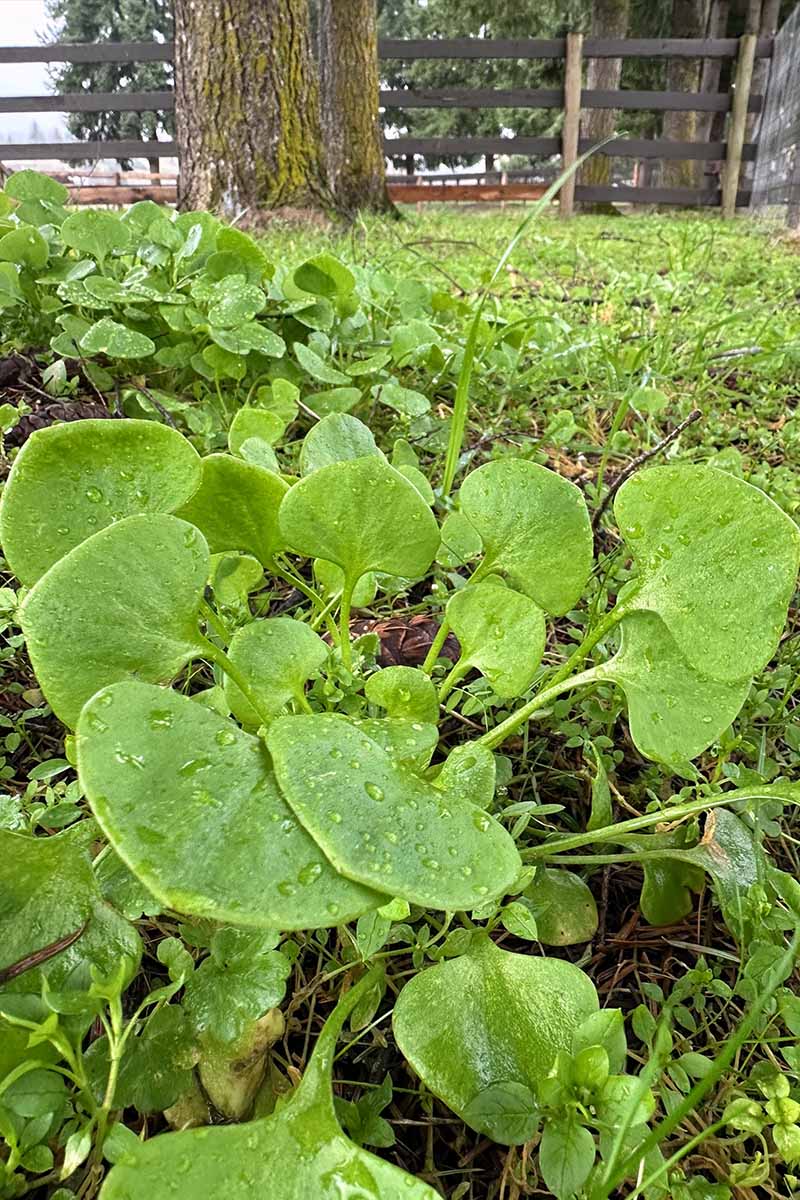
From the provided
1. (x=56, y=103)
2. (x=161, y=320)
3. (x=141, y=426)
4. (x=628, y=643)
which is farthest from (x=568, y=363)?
(x=56, y=103)

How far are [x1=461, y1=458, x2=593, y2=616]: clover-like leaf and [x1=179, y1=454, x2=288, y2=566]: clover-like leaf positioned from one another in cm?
16

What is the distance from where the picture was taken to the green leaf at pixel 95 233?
1375mm

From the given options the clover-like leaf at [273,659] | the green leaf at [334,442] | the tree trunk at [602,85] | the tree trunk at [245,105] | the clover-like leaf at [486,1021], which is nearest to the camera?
the clover-like leaf at [486,1021]

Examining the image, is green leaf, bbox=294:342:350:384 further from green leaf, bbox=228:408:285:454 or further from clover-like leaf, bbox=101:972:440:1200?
clover-like leaf, bbox=101:972:440:1200

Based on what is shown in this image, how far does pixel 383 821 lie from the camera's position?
1.51 feet

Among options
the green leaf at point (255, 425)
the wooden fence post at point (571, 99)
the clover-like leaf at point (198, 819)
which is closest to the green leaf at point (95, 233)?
the green leaf at point (255, 425)

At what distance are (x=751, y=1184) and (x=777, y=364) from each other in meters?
1.83

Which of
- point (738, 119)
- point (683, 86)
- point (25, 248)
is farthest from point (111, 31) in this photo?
point (25, 248)

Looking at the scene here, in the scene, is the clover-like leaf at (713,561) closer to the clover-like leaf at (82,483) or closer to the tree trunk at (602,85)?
the clover-like leaf at (82,483)

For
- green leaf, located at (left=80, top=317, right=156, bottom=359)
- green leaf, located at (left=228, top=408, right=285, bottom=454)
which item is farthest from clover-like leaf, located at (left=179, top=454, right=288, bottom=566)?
green leaf, located at (left=80, top=317, right=156, bottom=359)

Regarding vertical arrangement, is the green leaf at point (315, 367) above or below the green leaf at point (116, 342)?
below

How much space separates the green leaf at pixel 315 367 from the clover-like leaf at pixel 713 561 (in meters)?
0.81

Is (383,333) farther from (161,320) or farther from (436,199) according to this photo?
(436,199)

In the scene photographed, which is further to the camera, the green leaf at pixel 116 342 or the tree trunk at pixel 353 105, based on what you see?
the tree trunk at pixel 353 105
